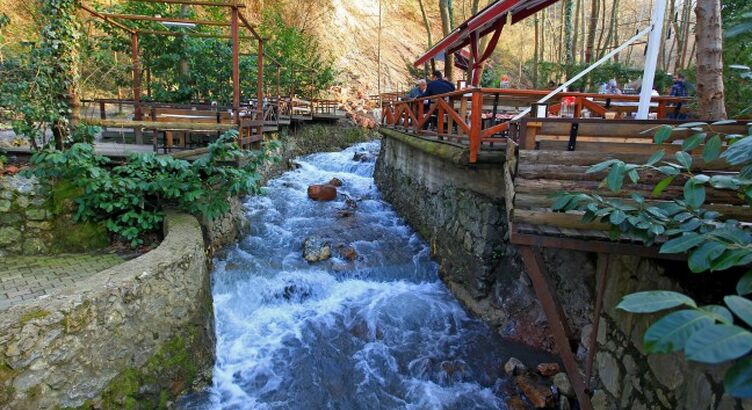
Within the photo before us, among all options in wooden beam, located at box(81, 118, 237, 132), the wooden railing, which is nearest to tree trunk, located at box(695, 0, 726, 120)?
the wooden railing

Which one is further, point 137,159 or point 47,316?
point 137,159

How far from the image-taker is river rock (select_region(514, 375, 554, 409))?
14.2 feet

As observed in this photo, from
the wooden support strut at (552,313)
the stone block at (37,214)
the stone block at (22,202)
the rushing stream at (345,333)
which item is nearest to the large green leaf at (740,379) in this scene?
the wooden support strut at (552,313)

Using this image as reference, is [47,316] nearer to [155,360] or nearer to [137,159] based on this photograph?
[155,360]

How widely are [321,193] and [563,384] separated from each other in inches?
320

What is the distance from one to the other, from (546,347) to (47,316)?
5.27 m

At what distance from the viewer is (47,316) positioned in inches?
130

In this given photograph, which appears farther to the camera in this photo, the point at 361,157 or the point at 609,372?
the point at 361,157

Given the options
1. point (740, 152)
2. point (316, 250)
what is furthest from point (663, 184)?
point (316, 250)

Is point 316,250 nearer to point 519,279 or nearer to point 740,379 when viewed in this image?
point 519,279

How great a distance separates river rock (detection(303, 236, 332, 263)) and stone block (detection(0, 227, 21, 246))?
4.06 meters

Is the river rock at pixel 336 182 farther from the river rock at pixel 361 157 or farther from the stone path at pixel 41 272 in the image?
the stone path at pixel 41 272

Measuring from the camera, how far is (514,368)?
4.90 metres

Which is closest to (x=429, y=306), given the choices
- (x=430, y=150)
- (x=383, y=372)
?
(x=383, y=372)
